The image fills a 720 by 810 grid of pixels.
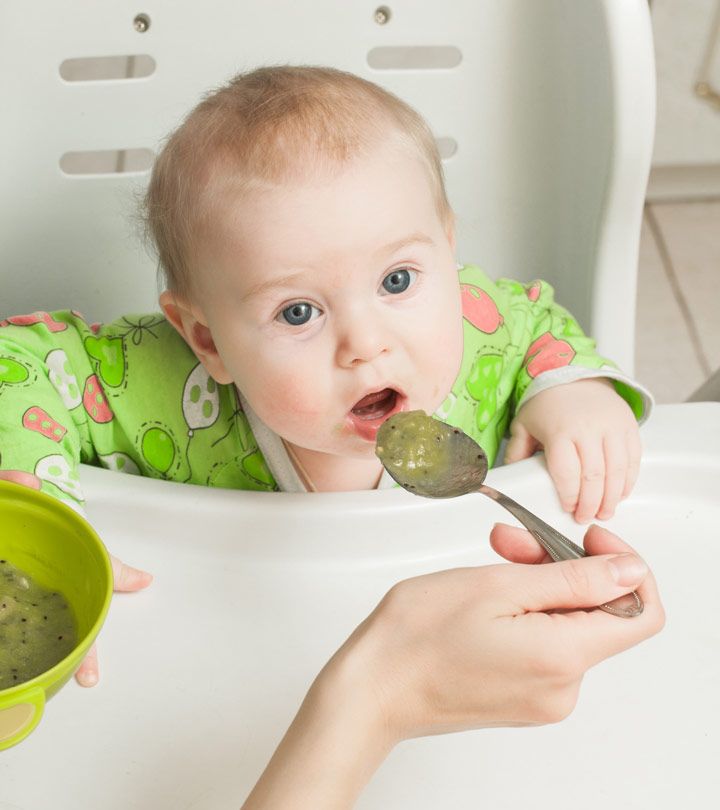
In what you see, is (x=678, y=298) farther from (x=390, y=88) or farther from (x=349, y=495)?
(x=349, y=495)

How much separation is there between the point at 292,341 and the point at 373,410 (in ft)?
0.24

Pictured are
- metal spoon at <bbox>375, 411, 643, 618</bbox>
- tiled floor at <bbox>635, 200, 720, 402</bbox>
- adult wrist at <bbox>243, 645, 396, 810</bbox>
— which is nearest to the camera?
adult wrist at <bbox>243, 645, 396, 810</bbox>

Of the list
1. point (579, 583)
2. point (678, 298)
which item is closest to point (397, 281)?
point (579, 583)

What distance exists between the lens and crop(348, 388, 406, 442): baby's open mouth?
680 mm

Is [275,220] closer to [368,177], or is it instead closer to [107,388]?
[368,177]

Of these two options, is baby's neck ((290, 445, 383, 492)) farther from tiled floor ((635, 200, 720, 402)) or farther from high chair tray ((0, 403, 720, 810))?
tiled floor ((635, 200, 720, 402))

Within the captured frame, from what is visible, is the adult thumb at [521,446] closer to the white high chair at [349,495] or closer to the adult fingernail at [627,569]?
the white high chair at [349,495]

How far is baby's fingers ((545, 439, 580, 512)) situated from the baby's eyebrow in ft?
0.55

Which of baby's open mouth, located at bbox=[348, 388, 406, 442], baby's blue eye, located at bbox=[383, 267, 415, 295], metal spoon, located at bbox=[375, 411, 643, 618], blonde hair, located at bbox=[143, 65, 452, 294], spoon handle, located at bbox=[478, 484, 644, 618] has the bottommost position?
baby's open mouth, located at bbox=[348, 388, 406, 442]

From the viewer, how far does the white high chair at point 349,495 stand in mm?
576

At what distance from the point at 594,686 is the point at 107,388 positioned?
408 mm

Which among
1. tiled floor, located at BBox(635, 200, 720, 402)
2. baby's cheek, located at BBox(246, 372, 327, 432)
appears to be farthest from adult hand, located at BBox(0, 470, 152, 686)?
tiled floor, located at BBox(635, 200, 720, 402)

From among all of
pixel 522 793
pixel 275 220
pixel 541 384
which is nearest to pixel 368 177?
pixel 275 220

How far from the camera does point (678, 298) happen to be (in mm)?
1879
